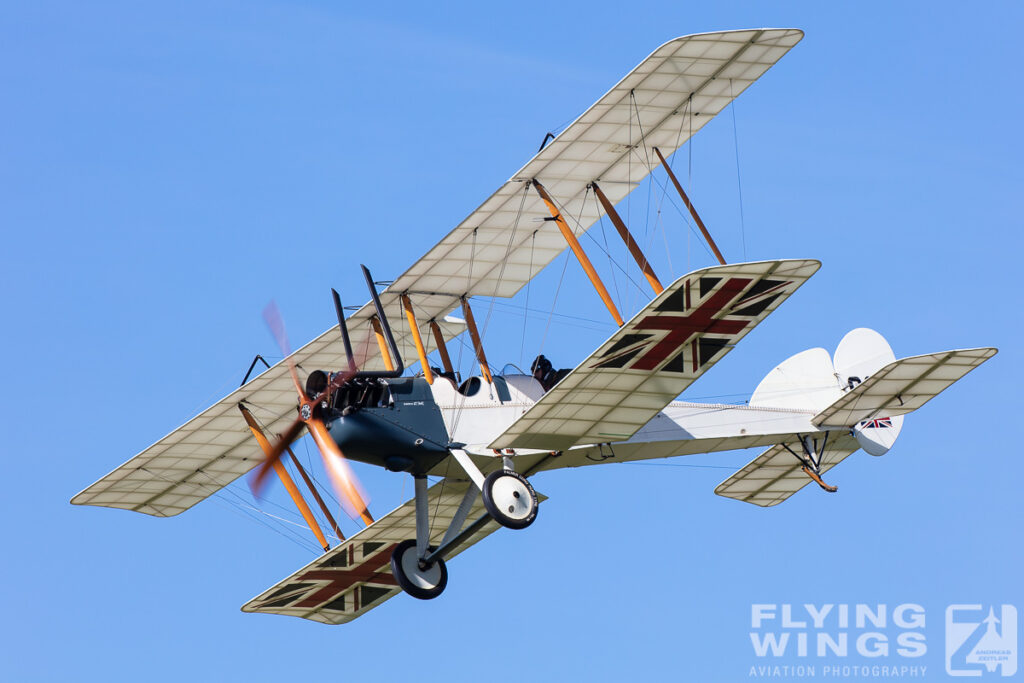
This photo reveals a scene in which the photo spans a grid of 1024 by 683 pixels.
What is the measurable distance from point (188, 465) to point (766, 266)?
9459mm

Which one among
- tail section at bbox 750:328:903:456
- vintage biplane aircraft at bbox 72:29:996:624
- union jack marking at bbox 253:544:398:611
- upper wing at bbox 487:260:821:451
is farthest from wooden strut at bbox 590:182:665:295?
union jack marking at bbox 253:544:398:611

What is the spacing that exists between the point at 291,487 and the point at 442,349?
2.75 m

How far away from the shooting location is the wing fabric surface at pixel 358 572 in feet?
71.0

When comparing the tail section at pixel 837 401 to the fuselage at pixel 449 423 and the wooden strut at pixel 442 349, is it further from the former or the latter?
the wooden strut at pixel 442 349

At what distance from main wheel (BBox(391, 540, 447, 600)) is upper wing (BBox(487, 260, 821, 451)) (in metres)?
1.79

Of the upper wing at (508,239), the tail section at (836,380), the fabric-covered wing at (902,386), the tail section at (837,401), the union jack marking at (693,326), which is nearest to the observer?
the union jack marking at (693,326)

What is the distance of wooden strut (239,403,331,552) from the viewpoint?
2116cm

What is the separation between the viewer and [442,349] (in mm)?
20750

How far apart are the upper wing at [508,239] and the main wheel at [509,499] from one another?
8.33 feet

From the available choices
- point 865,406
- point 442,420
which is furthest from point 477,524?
point 865,406

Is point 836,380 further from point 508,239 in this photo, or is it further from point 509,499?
point 509,499

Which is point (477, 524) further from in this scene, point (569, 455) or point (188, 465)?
point (188, 465)

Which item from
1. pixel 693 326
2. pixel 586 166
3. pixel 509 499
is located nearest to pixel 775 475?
pixel 586 166

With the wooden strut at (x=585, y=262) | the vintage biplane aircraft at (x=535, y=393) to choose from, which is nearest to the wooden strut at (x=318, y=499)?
the vintage biplane aircraft at (x=535, y=393)
